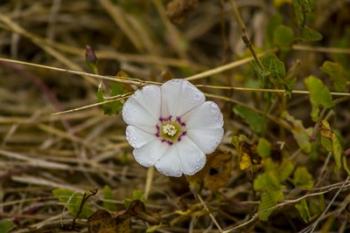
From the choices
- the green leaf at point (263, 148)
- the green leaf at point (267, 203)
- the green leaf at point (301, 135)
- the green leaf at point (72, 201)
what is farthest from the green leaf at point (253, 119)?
the green leaf at point (72, 201)

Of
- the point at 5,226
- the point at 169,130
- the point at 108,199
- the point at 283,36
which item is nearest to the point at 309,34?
the point at 283,36

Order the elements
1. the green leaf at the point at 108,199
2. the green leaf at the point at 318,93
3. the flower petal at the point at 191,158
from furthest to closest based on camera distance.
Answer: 1. the green leaf at the point at 108,199
2. the green leaf at the point at 318,93
3. the flower petal at the point at 191,158

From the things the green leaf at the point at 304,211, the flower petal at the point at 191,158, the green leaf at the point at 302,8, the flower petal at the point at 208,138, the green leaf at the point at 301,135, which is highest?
the green leaf at the point at 302,8

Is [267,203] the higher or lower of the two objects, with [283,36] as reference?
lower

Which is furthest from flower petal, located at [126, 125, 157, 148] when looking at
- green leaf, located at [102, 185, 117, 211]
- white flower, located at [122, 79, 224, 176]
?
green leaf, located at [102, 185, 117, 211]

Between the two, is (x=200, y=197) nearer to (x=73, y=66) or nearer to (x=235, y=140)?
(x=235, y=140)

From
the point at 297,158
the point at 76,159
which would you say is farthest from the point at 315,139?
the point at 76,159

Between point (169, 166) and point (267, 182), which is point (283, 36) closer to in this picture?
point (267, 182)

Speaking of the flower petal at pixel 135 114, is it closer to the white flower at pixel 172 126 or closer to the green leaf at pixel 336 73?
the white flower at pixel 172 126
